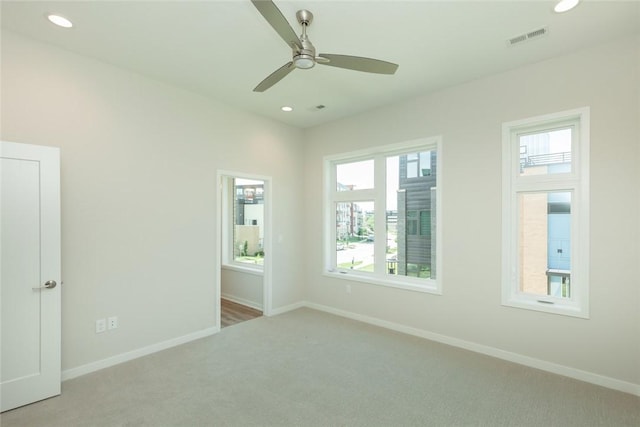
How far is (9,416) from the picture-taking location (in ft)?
7.48

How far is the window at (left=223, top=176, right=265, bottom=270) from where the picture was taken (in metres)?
5.76

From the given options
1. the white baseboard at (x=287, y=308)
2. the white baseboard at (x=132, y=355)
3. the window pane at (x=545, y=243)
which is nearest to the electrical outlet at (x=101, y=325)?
the white baseboard at (x=132, y=355)

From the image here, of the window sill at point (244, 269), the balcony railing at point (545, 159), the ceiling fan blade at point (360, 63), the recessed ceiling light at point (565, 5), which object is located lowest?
the window sill at point (244, 269)

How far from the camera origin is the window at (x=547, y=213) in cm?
283

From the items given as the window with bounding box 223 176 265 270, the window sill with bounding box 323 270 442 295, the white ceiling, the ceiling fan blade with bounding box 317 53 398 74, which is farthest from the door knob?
the window sill with bounding box 323 270 442 295

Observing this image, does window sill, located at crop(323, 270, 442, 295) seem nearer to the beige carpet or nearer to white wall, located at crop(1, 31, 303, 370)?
the beige carpet

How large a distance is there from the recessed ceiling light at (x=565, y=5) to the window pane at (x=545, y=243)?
1.62 m

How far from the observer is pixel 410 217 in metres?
4.18

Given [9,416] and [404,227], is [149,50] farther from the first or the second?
[404,227]

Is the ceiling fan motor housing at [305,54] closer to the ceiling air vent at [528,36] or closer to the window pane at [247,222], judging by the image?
the ceiling air vent at [528,36]

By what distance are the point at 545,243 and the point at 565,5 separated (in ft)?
6.86

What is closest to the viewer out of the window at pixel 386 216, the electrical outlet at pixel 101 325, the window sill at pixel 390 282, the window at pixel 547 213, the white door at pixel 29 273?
the white door at pixel 29 273

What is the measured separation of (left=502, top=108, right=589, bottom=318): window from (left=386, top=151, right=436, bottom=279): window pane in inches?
35.7

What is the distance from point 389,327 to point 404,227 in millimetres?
1362
